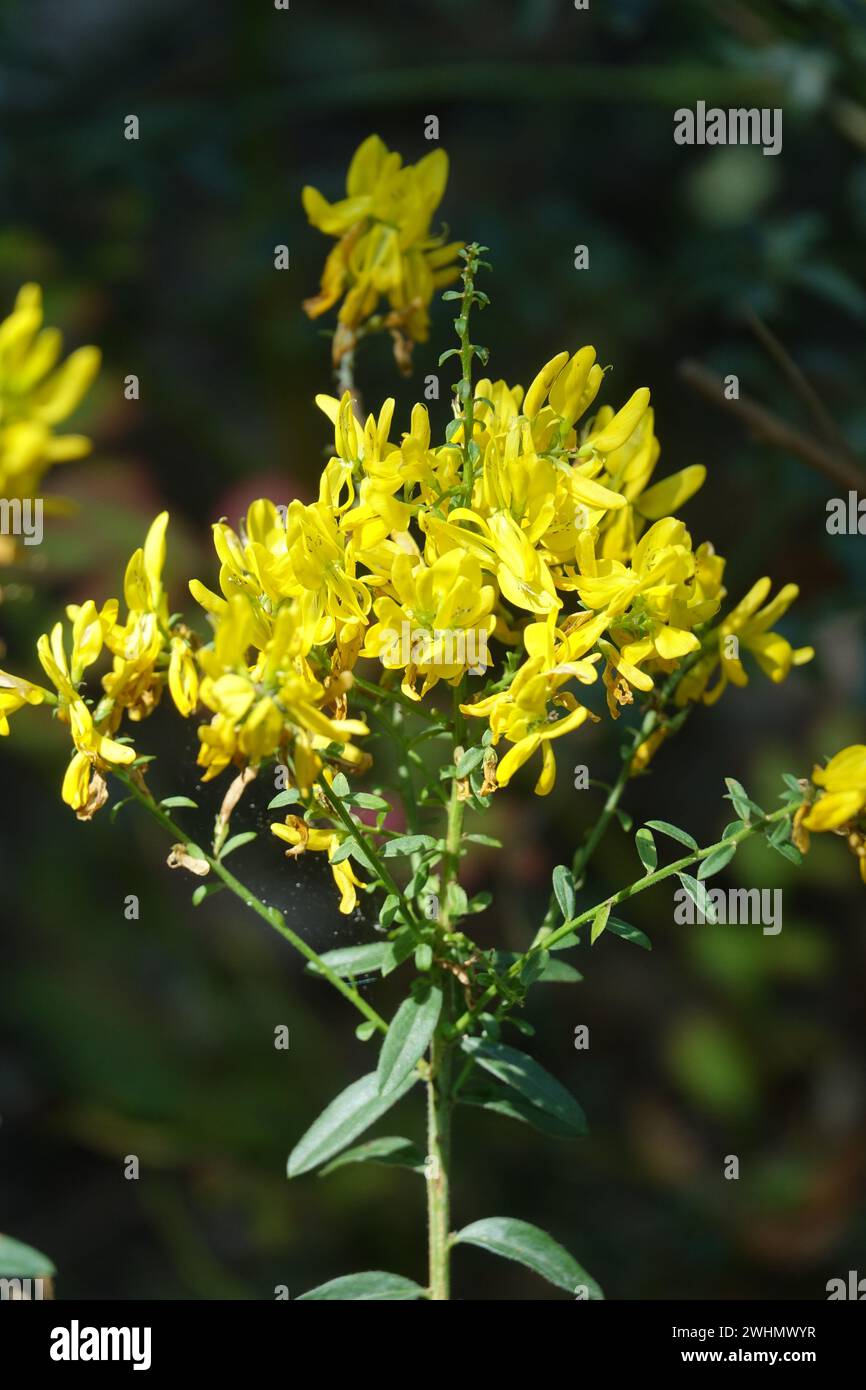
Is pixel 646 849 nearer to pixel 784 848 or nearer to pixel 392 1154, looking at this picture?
pixel 784 848

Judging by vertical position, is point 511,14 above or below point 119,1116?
above

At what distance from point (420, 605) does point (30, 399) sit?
0.94 feet

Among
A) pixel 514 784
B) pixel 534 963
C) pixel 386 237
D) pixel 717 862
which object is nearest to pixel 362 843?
pixel 534 963

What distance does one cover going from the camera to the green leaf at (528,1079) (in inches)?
44.1

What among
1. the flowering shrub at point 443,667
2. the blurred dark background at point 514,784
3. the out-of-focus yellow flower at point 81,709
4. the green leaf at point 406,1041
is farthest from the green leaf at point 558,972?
the blurred dark background at point 514,784

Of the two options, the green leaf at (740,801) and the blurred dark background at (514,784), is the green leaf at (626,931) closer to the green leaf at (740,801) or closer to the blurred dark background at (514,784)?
the green leaf at (740,801)

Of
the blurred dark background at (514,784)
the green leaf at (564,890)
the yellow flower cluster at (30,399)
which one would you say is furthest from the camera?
the blurred dark background at (514,784)

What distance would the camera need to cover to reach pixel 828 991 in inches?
121

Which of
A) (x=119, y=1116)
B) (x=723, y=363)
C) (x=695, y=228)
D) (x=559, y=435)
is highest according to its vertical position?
(x=695, y=228)

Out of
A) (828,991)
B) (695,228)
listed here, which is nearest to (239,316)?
(695,228)

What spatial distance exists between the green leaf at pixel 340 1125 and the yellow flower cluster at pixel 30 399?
0.55m

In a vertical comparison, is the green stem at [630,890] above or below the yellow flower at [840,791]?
below
